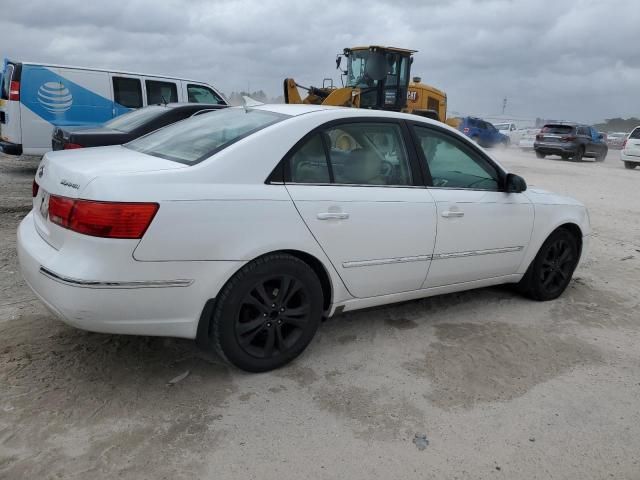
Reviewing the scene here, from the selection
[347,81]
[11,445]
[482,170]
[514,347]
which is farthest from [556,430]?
[347,81]

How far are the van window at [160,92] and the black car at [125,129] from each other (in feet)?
11.7

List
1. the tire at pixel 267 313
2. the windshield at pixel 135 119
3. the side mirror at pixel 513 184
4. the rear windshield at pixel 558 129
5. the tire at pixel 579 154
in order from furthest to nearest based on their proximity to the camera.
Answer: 1. the rear windshield at pixel 558 129
2. the tire at pixel 579 154
3. the windshield at pixel 135 119
4. the side mirror at pixel 513 184
5. the tire at pixel 267 313

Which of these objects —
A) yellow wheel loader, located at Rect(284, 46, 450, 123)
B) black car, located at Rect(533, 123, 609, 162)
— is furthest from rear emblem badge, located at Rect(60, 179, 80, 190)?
black car, located at Rect(533, 123, 609, 162)

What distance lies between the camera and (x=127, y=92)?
1036 cm

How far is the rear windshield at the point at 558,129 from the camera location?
22770mm

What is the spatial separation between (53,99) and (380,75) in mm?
7923

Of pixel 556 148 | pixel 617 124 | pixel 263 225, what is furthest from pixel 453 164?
pixel 617 124

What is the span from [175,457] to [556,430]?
1.90 meters

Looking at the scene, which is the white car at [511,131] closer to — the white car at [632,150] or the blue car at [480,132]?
the blue car at [480,132]

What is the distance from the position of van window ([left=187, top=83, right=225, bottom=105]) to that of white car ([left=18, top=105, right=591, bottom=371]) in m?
7.71

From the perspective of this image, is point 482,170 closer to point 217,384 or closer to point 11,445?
point 217,384

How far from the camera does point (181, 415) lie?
2.78m

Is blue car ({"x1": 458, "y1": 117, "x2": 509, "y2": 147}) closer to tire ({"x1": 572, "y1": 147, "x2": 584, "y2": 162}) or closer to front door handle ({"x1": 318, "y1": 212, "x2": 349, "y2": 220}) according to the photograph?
tire ({"x1": 572, "y1": 147, "x2": 584, "y2": 162})

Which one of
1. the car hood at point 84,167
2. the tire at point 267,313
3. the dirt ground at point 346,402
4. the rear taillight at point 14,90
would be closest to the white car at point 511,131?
the rear taillight at point 14,90
